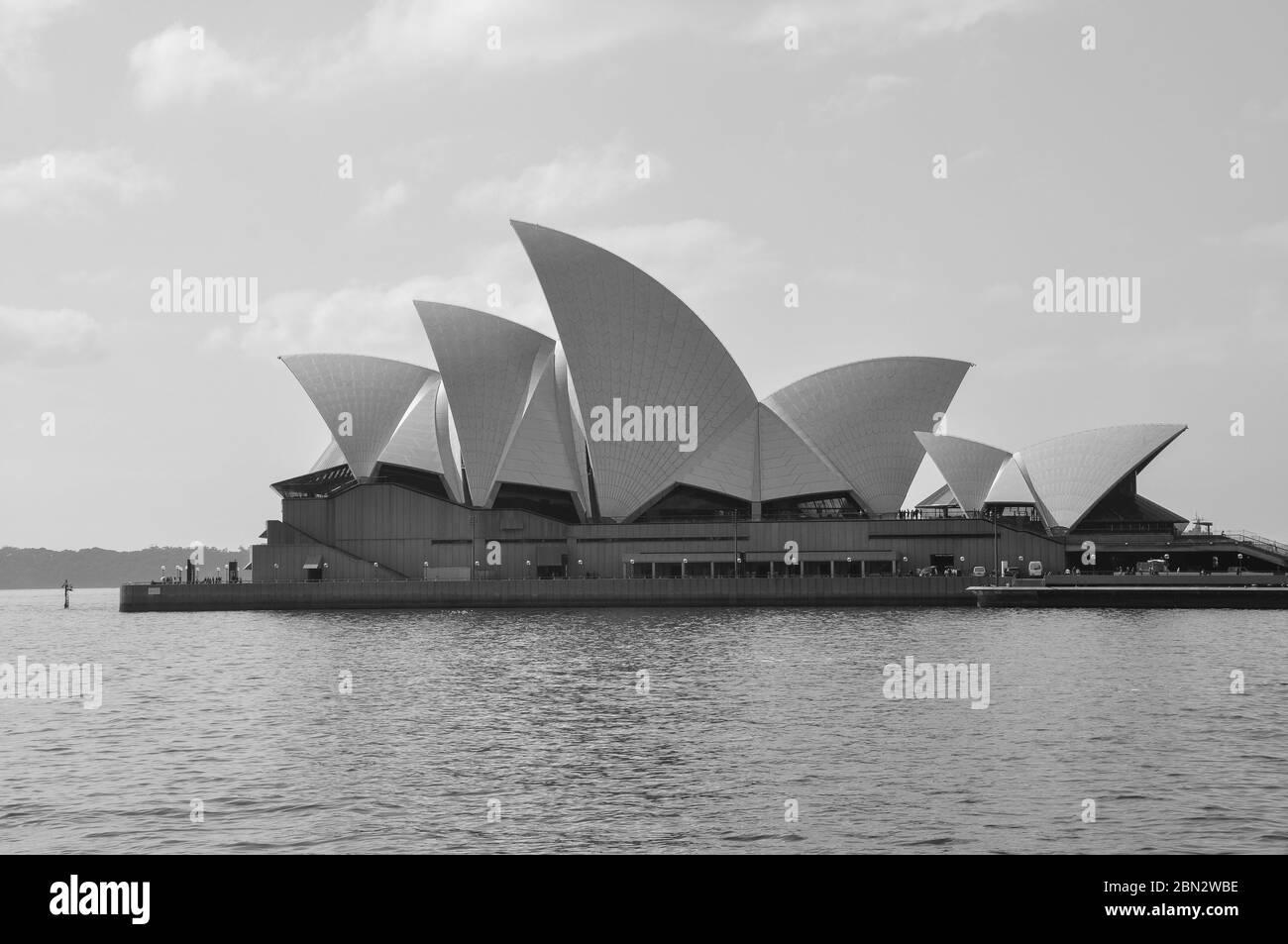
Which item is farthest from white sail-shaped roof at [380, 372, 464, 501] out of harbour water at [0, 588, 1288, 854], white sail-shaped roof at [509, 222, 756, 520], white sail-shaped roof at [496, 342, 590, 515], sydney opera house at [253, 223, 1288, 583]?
harbour water at [0, 588, 1288, 854]

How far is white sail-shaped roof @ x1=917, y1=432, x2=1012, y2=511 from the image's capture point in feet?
254

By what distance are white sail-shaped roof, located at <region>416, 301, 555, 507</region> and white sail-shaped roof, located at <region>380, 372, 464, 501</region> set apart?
1662 mm

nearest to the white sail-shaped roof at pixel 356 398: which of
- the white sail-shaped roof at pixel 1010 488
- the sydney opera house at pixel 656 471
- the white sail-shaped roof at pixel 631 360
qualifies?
the sydney opera house at pixel 656 471

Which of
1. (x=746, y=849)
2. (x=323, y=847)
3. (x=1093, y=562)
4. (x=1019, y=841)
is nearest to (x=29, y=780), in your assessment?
(x=323, y=847)

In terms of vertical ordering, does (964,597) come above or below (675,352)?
below

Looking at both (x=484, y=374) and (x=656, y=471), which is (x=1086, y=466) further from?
(x=484, y=374)

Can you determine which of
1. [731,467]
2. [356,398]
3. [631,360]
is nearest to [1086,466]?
[731,467]

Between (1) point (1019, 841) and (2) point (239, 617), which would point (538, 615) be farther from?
(1) point (1019, 841)

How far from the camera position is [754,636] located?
44.3 m

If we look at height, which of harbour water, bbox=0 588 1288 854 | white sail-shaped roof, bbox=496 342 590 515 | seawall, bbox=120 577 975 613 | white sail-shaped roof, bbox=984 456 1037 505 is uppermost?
white sail-shaped roof, bbox=496 342 590 515

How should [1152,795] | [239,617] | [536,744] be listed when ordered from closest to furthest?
1. [1152,795]
2. [536,744]
3. [239,617]

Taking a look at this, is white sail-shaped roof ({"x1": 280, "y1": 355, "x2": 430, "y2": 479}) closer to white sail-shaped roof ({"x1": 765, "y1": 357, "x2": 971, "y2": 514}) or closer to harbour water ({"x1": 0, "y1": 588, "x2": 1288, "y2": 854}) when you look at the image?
white sail-shaped roof ({"x1": 765, "y1": 357, "x2": 971, "y2": 514})
